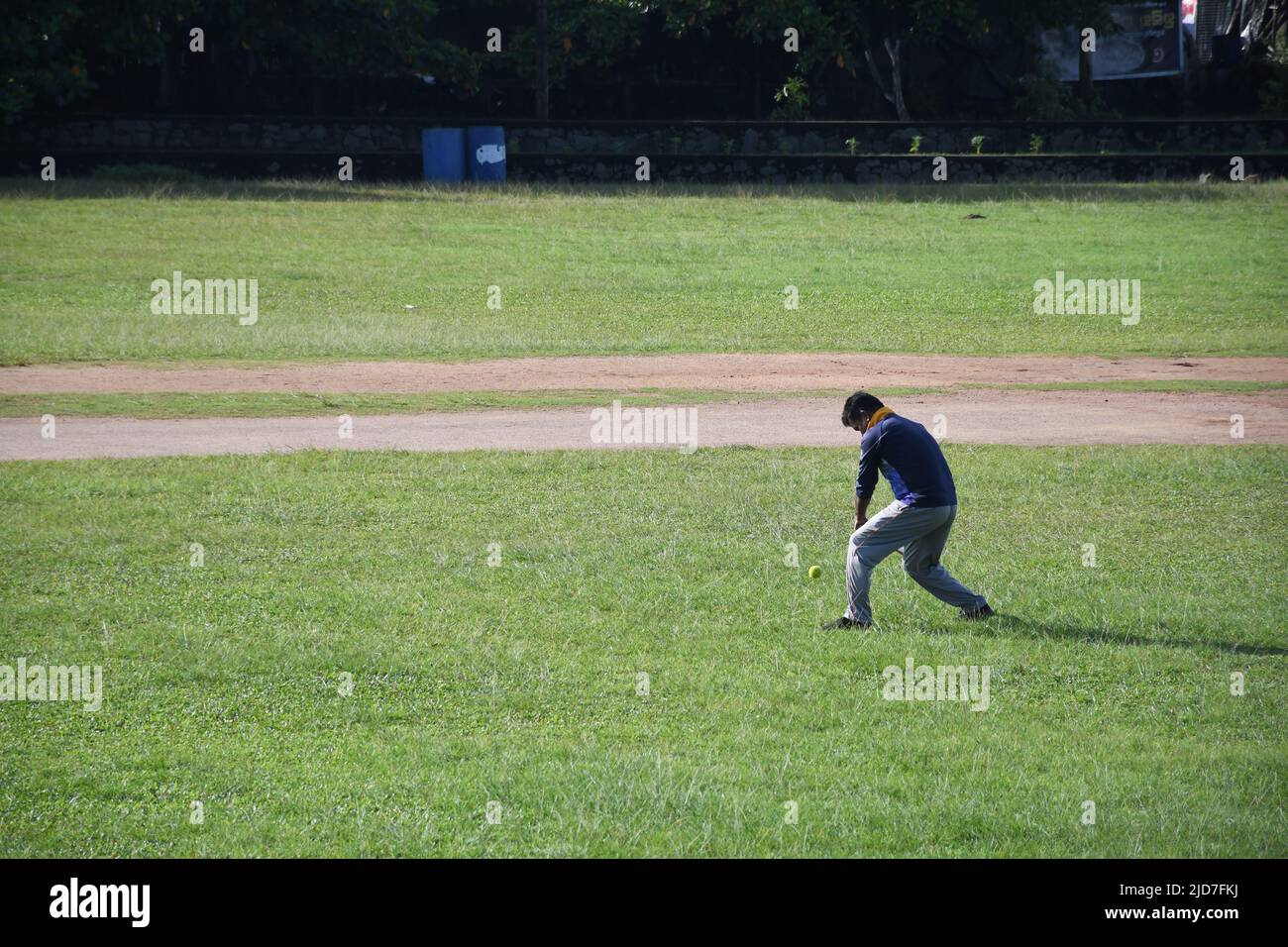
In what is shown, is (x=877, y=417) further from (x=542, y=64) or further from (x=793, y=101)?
(x=793, y=101)

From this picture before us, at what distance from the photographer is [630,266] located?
2731cm

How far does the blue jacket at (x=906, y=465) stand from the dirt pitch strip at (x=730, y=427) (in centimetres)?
628

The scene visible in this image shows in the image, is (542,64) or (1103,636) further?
(542,64)

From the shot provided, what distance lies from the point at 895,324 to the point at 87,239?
14.9 metres

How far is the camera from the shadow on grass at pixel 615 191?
3177 cm

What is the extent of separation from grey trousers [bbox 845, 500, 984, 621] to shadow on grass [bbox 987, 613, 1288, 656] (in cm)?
34

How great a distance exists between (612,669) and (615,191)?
26.4 metres

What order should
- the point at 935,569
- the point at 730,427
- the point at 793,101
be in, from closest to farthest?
the point at 935,569 < the point at 730,427 < the point at 793,101

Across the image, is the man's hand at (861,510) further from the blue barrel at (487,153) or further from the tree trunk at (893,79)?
the tree trunk at (893,79)

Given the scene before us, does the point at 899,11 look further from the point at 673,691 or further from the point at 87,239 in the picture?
the point at 673,691

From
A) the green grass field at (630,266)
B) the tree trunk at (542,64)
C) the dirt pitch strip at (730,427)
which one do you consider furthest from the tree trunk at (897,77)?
the dirt pitch strip at (730,427)

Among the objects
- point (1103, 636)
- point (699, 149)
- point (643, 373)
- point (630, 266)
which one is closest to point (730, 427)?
point (643, 373)

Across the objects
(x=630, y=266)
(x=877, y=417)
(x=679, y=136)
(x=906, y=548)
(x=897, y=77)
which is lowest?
(x=906, y=548)

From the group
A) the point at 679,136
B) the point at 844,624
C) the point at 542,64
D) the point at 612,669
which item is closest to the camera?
the point at 612,669
